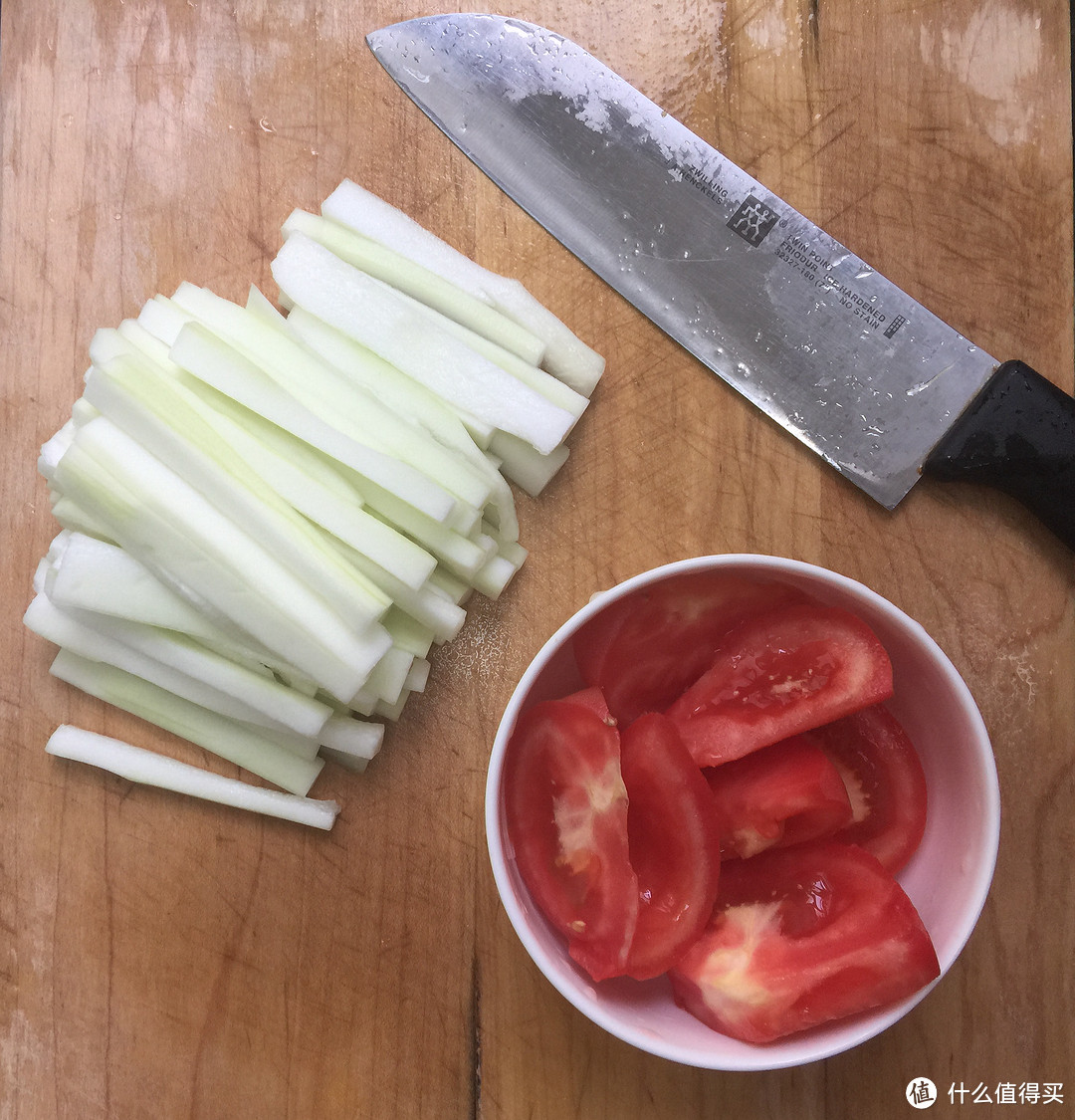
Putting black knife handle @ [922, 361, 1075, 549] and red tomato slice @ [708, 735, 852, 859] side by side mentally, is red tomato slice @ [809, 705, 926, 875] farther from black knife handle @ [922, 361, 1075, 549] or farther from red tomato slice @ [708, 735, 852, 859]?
black knife handle @ [922, 361, 1075, 549]

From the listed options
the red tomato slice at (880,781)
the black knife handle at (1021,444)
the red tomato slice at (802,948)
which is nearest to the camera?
the red tomato slice at (802,948)

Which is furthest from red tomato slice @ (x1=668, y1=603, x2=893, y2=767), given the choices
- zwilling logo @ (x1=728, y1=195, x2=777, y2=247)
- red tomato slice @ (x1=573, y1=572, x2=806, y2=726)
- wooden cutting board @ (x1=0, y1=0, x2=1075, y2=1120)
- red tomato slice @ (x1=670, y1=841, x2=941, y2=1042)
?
zwilling logo @ (x1=728, y1=195, x2=777, y2=247)

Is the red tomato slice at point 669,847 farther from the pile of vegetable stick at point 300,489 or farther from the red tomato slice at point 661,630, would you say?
the pile of vegetable stick at point 300,489

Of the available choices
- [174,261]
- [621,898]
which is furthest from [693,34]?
[621,898]

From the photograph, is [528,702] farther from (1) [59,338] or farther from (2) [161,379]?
(1) [59,338]

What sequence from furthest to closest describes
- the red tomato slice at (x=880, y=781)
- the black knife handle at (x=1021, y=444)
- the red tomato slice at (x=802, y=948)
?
the black knife handle at (x=1021, y=444)
the red tomato slice at (x=880, y=781)
the red tomato slice at (x=802, y=948)

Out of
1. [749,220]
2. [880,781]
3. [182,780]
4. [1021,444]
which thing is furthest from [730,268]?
[182,780]

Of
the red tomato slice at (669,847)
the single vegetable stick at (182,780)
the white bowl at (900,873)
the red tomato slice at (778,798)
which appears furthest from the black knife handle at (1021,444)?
the single vegetable stick at (182,780)
